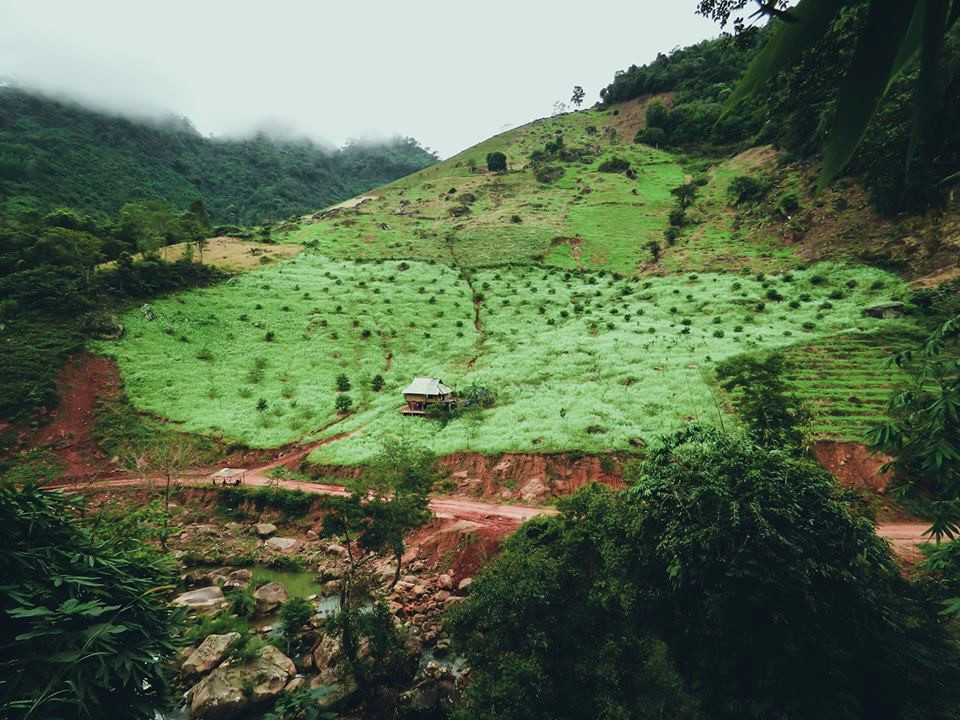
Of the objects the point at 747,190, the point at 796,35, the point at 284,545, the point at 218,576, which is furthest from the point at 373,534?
the point at 747,190

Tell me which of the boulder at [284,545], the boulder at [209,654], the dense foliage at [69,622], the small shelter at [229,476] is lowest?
the boulder at [284,545]

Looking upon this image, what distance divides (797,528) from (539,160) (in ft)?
363

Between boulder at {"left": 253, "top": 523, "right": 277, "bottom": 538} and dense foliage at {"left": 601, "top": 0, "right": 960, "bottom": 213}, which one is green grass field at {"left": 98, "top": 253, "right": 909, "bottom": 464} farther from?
dense foliage at {"left": 601, "top": 0, "right": 960, "bottom": 213}

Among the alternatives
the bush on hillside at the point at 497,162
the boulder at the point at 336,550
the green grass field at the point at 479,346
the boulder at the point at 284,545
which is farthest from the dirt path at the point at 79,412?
the bush on hillside at the point at 497,162

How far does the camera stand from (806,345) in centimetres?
2911

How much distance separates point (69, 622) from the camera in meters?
5.18

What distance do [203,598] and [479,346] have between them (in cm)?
2910

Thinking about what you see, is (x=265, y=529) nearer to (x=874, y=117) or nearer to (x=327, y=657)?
(x=327, y=657)

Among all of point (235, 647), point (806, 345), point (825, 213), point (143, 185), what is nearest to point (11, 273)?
point (235, 647)

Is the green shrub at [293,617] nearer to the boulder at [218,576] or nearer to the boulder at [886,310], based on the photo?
the boulder at [218,576]

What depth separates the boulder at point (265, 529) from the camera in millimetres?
21319

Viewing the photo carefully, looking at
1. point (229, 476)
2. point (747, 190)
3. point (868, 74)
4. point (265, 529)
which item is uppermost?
point (747, 190)

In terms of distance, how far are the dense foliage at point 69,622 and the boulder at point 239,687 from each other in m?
7.81

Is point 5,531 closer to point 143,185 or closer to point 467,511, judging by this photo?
point 467,511
